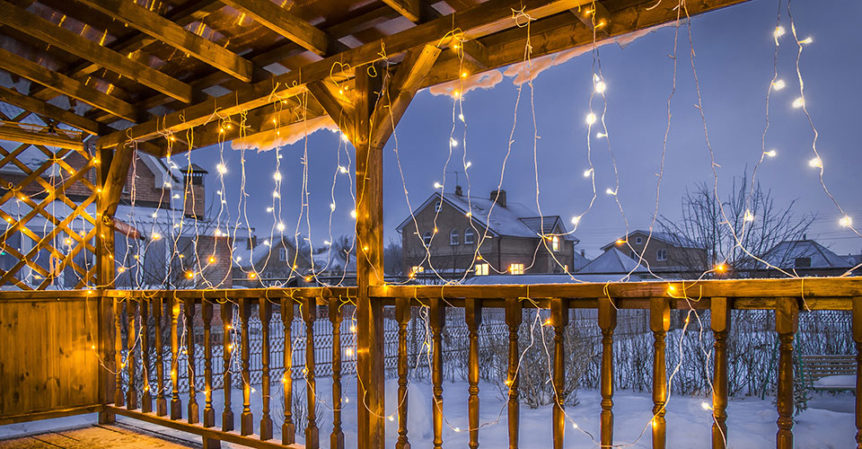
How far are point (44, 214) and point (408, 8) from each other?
12.7ft

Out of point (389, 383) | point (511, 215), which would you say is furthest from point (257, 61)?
point (511, 215)

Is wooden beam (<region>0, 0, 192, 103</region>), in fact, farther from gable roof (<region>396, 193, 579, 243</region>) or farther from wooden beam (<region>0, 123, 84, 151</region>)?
gable roof (<region>396, 193, 579, 243</region>)

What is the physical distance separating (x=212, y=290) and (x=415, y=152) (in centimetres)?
6169

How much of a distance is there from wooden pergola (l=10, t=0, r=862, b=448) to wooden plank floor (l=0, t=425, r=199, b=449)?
2.04 ft

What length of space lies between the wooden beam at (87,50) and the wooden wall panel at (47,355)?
191cm

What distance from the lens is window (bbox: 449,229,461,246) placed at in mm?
18406

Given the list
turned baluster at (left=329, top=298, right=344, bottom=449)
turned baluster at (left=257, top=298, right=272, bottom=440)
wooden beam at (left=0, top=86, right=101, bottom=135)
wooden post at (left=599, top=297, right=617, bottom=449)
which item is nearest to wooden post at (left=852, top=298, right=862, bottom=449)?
wooden post at (left=599, top=297, right=617, bottom=449)

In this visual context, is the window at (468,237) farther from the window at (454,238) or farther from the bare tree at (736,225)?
the bare tree at (736,225)

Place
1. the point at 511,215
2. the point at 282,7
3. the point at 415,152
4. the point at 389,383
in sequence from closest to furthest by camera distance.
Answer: the point at 282,7
the point at 389,383
the point at 511,215
the point at 415,152

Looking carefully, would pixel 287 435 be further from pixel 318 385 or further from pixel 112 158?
pixel 318 385

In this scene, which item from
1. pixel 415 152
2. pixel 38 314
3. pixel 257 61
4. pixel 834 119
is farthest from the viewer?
pixel 415 152

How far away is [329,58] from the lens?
293 centimetres

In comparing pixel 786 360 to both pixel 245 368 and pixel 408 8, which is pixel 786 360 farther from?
pixel 245 368

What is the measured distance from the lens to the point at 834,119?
1602 cm
